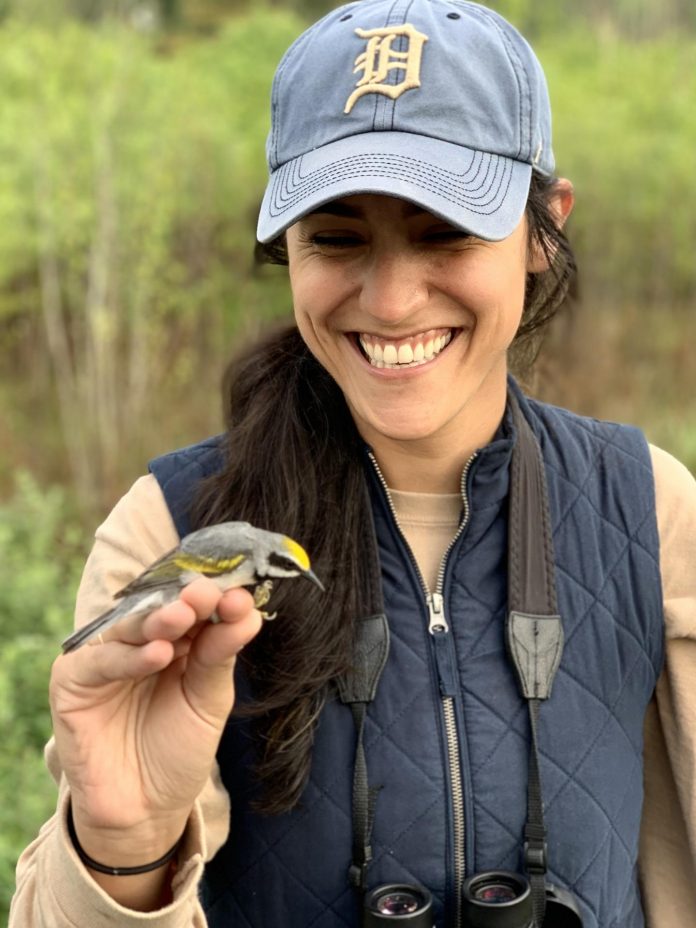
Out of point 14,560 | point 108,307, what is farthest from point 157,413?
point 14,560

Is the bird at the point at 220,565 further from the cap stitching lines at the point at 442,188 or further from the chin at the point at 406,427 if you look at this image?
the cap stitching lines at the point at 442,188

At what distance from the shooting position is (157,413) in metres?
11.0

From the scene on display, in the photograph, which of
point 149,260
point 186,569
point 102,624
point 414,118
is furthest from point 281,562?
point 149,260

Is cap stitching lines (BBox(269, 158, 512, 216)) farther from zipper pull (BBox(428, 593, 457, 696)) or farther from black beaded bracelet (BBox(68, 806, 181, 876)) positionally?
black beaded bracelet (BBox(68, 806, 181, 876))

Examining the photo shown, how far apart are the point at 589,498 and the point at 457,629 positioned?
0.39 meters

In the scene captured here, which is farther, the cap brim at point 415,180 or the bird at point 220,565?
the cap brim at point 415,180

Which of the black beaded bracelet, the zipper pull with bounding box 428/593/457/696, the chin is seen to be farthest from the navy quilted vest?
the black beaded bracelet

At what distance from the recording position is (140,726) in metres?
1.68

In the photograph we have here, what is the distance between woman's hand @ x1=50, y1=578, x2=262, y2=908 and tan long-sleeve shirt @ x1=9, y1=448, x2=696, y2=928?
101 millimetres

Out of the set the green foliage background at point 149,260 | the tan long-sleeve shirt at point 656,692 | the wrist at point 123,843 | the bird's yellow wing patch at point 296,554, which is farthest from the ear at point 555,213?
the green foliage background at point 149,260

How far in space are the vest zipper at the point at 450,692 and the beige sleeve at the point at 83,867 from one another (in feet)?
1.37

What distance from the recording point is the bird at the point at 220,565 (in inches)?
63.6

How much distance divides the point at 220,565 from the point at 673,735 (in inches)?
41.1

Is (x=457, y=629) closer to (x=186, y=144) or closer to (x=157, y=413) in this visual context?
(x=157, y=413)
